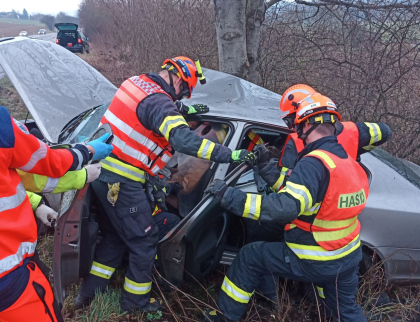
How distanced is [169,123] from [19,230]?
3.61ft

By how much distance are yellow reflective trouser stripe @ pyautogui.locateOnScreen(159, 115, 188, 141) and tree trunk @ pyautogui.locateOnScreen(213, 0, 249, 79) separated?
8.75ft

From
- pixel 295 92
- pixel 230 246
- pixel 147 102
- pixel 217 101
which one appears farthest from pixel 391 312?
pixel 147 102

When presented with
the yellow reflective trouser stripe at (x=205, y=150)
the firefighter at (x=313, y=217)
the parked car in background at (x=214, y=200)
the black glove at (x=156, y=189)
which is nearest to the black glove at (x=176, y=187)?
the parked car in background at (x=214, y=200)

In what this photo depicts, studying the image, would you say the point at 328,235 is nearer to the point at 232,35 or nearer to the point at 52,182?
the point at 52,182

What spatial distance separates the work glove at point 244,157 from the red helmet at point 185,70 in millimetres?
765

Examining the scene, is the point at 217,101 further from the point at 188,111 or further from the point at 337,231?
the point at 337,231

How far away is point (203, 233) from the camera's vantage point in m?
2.44

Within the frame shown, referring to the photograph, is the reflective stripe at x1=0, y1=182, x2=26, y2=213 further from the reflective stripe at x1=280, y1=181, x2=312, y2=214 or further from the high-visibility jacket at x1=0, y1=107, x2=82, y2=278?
the reflective stripe at x1=280, y1=181, x2=312, y2=214

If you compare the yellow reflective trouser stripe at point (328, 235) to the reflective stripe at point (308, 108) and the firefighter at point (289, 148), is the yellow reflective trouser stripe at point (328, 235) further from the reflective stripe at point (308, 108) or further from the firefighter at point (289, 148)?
the reflective stripe at point (308, 108)

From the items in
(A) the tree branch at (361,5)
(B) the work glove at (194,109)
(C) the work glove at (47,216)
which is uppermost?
(A) the tree branch at (361,5)

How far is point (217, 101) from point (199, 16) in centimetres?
590

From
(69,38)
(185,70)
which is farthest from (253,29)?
(69,38)

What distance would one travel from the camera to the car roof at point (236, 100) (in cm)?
269

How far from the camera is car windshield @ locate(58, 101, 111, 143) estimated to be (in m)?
3.06
